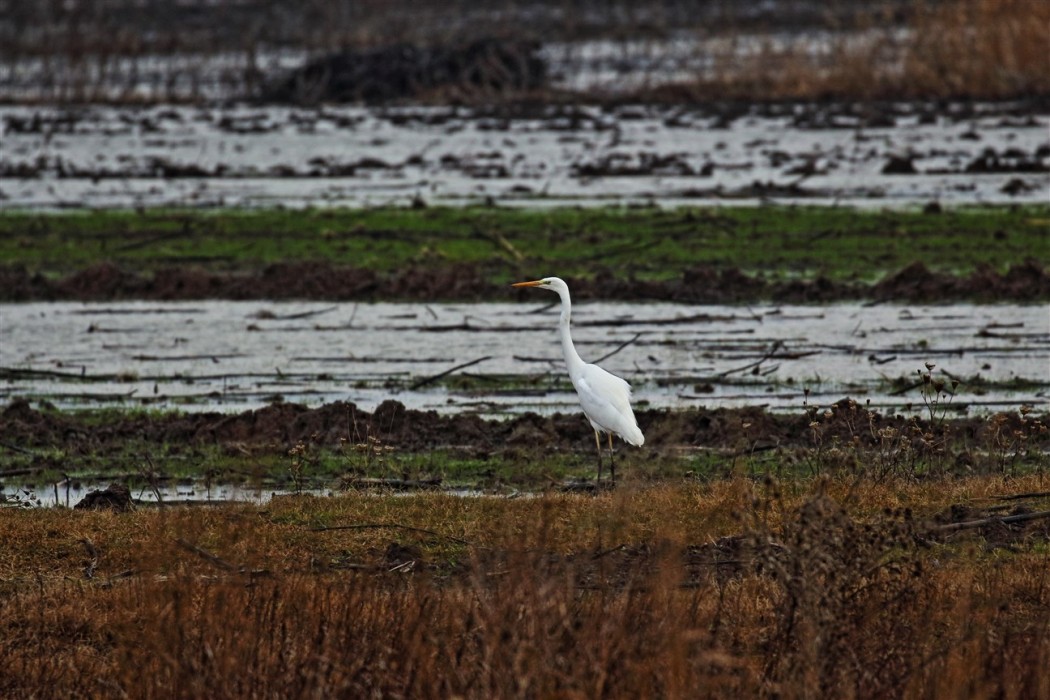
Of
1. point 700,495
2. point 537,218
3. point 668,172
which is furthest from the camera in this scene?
point 668,172

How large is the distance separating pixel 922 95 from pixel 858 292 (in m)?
27.0

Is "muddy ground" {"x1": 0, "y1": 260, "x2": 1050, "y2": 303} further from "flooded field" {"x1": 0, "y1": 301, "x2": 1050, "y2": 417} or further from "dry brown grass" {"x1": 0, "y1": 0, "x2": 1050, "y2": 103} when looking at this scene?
"dry brown grass" {"x1": 0, "y1": 0, "x2": 1050, "y2": 103}

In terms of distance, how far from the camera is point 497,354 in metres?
16.9

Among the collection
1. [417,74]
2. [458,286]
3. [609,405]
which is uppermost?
[609,405]

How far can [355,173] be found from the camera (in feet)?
115

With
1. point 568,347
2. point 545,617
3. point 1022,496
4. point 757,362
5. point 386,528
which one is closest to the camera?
point 545,617

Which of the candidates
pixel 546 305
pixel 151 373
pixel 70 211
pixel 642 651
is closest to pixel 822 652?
pixel 642 651

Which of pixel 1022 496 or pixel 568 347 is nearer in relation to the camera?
pixel 1022 496

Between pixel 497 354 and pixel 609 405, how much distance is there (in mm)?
5434

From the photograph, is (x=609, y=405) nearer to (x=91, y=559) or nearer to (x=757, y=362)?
(x=91, y=559)

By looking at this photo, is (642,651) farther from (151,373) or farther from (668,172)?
(668,172)

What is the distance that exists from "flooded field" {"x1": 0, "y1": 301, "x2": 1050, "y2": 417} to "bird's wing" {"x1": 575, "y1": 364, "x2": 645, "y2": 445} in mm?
2387

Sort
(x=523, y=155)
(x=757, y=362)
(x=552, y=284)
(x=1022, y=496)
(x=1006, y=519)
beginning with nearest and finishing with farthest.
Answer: (x=1006, y=519) → (x=1022, y=496) → (x=552, y=284) → (x=757, y=362) → (x=523, y=155)

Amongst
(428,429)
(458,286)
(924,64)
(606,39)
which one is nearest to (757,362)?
(428,429)
